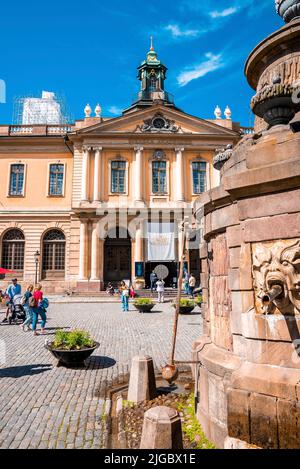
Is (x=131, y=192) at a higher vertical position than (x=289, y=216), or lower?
higher

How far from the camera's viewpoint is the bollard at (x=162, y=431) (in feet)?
10.7

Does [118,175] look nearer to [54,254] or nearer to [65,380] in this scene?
[54,254]

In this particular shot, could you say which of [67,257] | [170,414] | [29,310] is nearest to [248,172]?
[170,414]

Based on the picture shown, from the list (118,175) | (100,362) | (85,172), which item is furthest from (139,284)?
(100,362)

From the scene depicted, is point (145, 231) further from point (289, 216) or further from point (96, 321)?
point (289, 216)

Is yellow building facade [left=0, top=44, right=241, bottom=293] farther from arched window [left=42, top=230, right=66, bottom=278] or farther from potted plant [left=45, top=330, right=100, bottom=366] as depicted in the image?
potted plant [left=45, top=330, right=100, bottom=366]

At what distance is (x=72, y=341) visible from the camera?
7824 mm

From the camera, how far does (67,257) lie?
30484 millimetres

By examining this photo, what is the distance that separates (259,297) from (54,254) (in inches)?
1151

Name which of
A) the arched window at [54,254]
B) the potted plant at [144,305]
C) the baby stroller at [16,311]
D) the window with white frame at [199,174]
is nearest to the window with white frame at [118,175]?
the window with white frame at [199,174]

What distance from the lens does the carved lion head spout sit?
326cm

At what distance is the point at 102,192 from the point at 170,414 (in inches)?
1101
